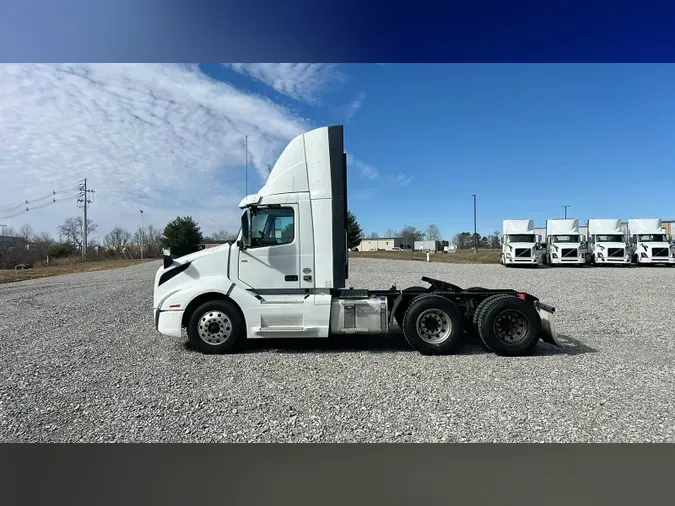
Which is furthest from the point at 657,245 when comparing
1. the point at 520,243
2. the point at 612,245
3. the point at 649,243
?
the point at 520,243

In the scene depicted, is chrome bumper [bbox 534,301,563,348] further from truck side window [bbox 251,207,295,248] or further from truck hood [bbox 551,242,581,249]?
truck hood [bbox 551,242,581,249]

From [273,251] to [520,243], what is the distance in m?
21.1

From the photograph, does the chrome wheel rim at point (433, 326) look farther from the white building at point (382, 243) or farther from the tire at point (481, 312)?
the white building at point (382, 243)

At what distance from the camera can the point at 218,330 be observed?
21.3ft

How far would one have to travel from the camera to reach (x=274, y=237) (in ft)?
22.1

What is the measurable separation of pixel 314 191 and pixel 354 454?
4289 millimetres

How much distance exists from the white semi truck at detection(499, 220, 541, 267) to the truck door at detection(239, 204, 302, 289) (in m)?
20.7

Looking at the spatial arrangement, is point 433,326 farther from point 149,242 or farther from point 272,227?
point 149,242

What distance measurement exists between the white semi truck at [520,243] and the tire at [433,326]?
19559mm

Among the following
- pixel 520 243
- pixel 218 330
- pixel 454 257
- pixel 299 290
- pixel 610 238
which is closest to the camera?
pixel 218 330

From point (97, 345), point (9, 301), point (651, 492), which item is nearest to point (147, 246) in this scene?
point (9, 301)
